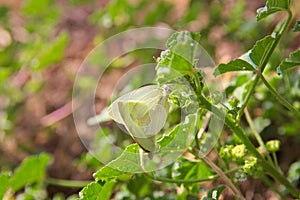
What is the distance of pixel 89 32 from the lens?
306cm

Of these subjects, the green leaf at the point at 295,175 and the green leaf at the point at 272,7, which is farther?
the green leaf at the point at 295,175

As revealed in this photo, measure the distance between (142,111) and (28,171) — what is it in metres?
0.76

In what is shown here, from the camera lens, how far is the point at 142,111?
2.99ft

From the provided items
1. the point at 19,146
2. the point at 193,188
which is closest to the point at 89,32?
the point at 19,146

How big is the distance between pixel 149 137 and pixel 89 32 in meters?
2.17

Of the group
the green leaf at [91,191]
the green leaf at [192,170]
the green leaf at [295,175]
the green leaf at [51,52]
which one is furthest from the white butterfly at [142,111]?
the green leaf at [51,52]

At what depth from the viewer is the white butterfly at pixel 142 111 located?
0.91m

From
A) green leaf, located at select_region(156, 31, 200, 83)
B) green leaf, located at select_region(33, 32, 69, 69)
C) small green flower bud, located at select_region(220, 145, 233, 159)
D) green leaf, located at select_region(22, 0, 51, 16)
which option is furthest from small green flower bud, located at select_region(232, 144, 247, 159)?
green leaf, located at select_region(22, 0, 51, 16)

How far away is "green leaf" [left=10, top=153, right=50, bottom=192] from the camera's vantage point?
5.08ft

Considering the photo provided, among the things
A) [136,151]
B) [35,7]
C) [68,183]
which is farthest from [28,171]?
[35,7]

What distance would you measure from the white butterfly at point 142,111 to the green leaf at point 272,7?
0.22 meters

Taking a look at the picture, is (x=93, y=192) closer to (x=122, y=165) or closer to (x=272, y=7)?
(x=122, y=165)

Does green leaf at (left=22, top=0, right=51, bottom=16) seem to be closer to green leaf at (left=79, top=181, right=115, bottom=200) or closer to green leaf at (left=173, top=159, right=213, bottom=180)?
green leaf at (left=173, top=159, right=213, bottom=180)

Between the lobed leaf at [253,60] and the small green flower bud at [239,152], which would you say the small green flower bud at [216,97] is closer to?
the lobed leaf at [253,60]
